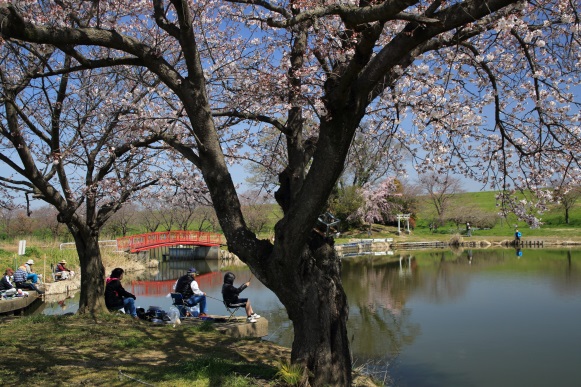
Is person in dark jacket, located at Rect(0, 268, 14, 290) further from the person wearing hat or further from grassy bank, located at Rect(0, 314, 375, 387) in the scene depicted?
the person wearing hat

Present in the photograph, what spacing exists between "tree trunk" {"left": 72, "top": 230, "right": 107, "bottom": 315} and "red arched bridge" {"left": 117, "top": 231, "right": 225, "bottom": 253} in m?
19.2

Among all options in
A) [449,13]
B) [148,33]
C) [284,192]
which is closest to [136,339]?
[284,192]

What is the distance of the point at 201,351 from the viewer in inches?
255

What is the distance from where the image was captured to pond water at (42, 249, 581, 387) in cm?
890

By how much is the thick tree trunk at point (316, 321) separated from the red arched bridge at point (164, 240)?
79.9ft

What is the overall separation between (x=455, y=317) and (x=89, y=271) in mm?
9256

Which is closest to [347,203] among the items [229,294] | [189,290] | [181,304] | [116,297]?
[189,290]

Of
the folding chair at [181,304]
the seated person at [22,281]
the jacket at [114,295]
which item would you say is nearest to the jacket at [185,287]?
the folding chair at [181,304]

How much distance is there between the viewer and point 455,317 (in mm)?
13039

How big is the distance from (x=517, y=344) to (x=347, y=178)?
29496 millimetres

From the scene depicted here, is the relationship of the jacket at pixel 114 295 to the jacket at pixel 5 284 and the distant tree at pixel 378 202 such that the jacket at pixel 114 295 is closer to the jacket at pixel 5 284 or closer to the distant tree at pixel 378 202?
the jacket at pixel 5 284

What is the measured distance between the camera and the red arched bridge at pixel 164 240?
28.0 metres

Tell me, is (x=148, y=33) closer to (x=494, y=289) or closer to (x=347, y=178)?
(x=494, y=289)

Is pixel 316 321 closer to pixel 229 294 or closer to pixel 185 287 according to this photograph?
pixel 229 294
